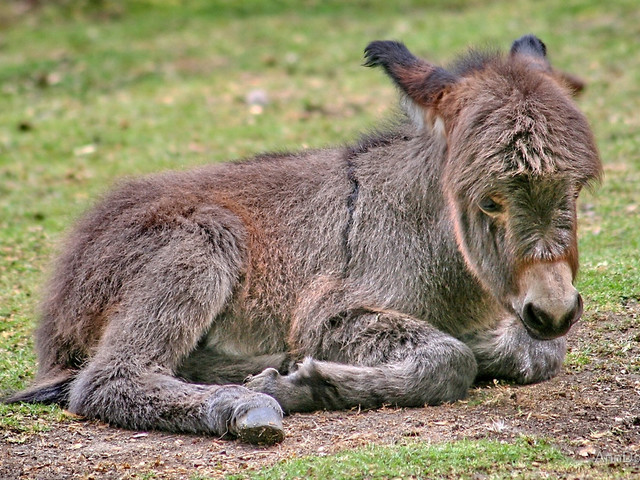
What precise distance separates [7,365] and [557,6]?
1524 centimetres

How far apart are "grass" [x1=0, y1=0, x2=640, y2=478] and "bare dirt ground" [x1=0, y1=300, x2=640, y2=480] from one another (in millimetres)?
586

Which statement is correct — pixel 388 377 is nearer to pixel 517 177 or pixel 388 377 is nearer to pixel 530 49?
pixel 517 177

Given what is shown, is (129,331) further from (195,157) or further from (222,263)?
(195,157)

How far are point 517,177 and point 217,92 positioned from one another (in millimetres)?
11364

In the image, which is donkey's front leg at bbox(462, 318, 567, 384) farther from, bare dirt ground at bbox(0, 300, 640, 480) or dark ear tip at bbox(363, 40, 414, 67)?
dark ear tip at bbox(363, 40, 414, 67)

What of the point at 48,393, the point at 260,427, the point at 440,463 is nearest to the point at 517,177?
the point at 440,463

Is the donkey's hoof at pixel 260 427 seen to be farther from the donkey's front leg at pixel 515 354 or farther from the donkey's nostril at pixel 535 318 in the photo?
the donkey's front leg at pixel 515 354

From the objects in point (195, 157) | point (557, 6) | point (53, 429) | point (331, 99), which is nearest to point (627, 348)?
point (53, 429)

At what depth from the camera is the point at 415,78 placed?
21.0 feet

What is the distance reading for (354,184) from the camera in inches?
279

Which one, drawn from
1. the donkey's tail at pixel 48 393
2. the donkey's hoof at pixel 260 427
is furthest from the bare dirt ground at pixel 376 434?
the donkey's tail at pixel 48 393

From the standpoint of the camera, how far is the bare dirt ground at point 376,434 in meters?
5.30

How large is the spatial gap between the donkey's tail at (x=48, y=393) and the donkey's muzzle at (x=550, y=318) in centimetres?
336

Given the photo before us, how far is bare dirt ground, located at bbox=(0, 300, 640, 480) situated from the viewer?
209 inches
